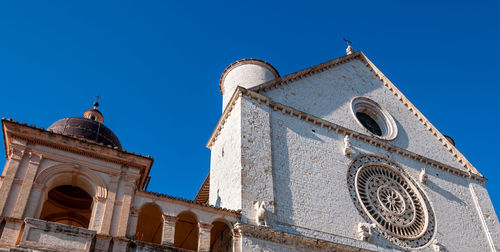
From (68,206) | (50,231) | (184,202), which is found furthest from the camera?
(68,206)

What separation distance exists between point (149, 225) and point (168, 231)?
2.89 meters

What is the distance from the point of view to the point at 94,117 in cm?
1842

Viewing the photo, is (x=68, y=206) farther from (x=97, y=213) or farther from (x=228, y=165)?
(x=228, y=165)

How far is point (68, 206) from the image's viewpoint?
48.8ft

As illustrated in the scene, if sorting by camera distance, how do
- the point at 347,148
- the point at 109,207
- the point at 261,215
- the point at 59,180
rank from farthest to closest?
1. the point at 347,148
2. the point at 261,215
3. the point at 59,180
4. the point at 109,207

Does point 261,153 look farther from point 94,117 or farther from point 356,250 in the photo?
point 94,117

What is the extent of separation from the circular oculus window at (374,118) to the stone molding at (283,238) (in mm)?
6918

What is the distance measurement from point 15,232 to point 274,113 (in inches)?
366

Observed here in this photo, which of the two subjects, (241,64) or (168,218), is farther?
(241,64)

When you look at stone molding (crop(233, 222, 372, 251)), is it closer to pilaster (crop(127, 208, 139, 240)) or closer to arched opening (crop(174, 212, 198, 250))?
arched opening (crop(174, 212, 198, 250))

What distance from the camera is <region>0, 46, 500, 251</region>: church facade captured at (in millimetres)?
10820

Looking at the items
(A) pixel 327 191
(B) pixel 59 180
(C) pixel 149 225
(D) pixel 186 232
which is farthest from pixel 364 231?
(B) pixel 59 180

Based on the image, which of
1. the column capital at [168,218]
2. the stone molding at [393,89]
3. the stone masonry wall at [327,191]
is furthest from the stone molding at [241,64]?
the column capital at [168,218]

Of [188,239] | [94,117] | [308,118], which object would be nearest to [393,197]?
[308,118]
